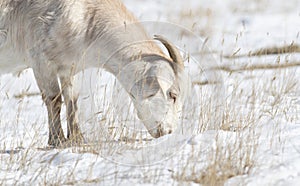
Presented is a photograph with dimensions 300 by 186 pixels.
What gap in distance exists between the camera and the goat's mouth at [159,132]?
5.90m

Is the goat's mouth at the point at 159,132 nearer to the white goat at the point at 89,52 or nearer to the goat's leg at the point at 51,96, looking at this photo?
the white goat at the point at 89,52

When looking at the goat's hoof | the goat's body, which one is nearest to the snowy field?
the goat's hoof

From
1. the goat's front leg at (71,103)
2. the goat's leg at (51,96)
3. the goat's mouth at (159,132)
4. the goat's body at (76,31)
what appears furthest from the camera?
the goat's front leg at (71,103)

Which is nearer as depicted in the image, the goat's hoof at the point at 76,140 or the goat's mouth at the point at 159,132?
the goat's hoof at the point at 76,140

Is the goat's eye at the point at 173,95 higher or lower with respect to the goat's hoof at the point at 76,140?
higher

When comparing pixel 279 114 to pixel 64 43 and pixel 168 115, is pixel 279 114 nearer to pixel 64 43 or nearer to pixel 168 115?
pixel 168 115

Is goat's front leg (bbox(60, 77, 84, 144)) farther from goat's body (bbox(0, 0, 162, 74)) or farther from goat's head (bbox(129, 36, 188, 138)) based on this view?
goat's head (bbox(129, 36, 188, 138))

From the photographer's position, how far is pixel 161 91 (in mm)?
5895

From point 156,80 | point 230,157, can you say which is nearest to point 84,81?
point 156,80

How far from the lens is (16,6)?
267 inches

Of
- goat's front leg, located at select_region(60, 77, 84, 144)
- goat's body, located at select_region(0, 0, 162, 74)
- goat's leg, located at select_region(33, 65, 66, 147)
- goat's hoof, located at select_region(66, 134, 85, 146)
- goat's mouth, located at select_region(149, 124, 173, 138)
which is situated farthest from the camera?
goat's front leg, located at select_region(60, 77, 84, 144)

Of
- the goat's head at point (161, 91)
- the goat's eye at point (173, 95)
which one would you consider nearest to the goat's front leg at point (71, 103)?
the goat's head at point (161, 91)

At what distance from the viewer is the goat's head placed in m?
5.86

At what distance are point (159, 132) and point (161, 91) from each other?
0.40 meters
